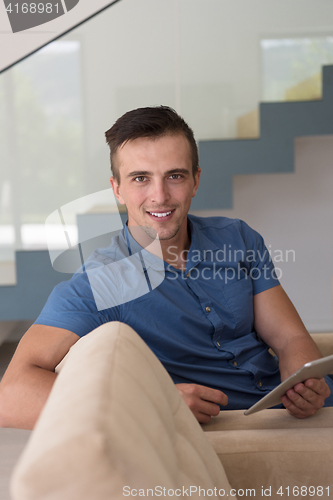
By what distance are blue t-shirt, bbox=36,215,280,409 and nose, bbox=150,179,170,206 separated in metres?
0.12

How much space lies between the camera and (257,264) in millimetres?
1226

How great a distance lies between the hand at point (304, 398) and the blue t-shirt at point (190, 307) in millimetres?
226

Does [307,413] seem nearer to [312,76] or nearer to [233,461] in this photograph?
[233,461]

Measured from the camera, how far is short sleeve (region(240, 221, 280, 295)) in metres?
1.20

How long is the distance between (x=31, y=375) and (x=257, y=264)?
0.63m

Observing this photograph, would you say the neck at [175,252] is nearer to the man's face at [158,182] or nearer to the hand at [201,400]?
the man's face at [158,182]

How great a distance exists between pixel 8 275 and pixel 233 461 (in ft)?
5.48

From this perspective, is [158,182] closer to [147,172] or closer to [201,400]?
[147,172]

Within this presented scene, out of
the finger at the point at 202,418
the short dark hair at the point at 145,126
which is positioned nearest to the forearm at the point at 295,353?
the finger at the point at 202,418

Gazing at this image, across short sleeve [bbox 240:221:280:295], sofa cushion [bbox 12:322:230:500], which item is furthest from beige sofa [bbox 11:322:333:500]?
short sleeve [bbox 240:221:280:295]

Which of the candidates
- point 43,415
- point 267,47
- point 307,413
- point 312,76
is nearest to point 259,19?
point 267,47

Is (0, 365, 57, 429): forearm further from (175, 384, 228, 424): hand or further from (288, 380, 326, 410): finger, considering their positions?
(288, 380, 326, 410): finger

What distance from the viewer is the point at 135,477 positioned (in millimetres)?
375

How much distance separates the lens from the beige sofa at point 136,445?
344 mm
